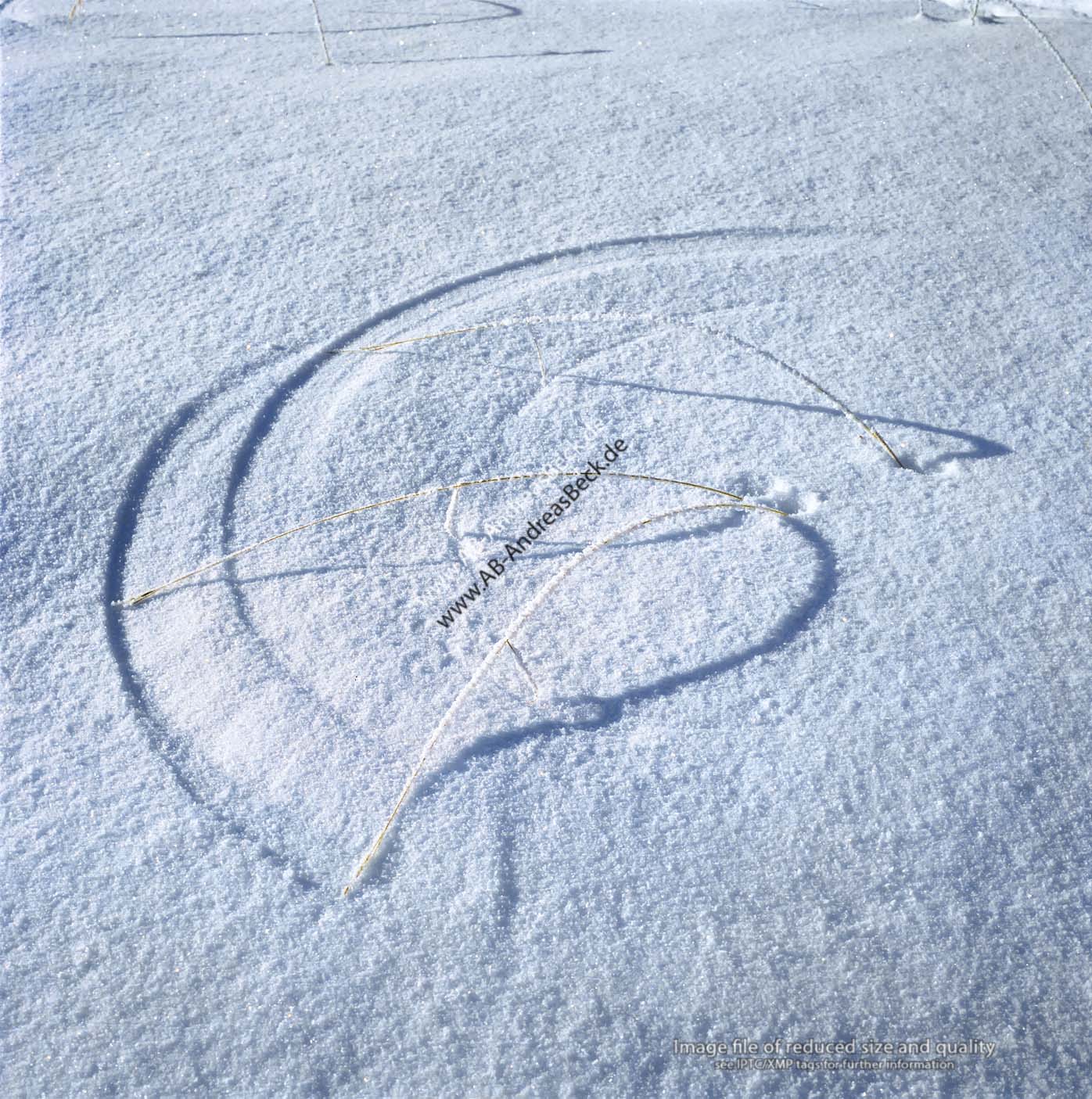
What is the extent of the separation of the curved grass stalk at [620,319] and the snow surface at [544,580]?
29 millimetres

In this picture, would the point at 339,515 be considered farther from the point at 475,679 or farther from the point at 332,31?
the point at 332,31

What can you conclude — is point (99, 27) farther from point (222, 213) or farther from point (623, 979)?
point (623, 979)

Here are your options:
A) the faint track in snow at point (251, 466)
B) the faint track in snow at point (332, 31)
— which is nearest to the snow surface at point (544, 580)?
the faint track in snow at point (251, 466)

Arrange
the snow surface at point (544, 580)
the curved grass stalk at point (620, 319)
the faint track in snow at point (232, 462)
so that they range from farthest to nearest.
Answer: the curved grass stalk at point (620, 319)
the faint track in snow at point (232, 462)
the snow surface at point (544, 580)

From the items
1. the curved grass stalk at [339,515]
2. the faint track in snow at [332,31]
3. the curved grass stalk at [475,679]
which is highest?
the faint track in snow at [332,31]

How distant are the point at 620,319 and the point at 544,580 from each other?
1.20m

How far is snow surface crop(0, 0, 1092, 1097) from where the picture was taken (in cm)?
208

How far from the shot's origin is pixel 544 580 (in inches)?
111

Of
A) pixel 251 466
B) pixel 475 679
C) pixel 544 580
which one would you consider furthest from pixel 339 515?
pixel 475 679

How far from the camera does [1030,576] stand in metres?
2.78

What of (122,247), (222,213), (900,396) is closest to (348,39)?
(222,213)

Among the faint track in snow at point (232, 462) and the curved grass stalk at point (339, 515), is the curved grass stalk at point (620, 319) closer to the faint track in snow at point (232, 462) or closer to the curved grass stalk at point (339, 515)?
the faint track in snow at point (232, 462)

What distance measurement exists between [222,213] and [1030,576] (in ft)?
10.7

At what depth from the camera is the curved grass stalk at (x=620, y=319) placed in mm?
3332
